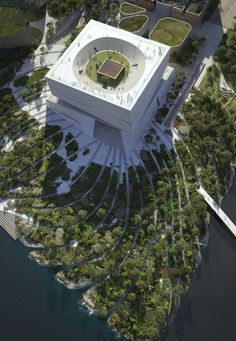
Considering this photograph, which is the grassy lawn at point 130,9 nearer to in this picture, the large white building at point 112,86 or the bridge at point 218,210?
the large white building at point 112,86

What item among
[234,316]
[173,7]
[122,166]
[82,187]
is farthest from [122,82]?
[234,316]

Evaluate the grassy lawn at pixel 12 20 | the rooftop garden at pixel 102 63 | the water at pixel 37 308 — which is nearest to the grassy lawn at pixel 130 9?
the rooftop garden at pixel 102 63

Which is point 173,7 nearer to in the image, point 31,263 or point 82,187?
point 82,187

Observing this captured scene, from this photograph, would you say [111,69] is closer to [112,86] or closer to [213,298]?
[112,86]

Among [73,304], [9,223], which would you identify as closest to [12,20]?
[9,223]

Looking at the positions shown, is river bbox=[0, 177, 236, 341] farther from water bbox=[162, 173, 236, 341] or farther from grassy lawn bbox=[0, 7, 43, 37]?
grassy lawn bbox=[0, 7, 43, 37]

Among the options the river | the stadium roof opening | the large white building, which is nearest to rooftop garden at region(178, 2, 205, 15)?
the large white building
